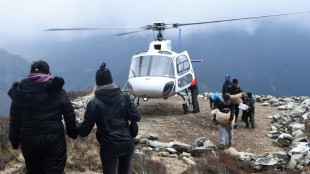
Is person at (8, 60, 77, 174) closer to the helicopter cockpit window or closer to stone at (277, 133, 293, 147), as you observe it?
stone at (277, 133, 293, 147)

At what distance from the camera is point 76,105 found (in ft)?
42.5

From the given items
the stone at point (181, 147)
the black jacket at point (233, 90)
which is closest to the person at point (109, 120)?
the stone at point (181, 147)

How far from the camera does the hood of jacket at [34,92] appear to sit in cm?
368

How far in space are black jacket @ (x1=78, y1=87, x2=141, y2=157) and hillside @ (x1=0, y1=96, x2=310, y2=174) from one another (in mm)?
1967

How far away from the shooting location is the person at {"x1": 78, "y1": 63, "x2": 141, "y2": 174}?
13.1 ft

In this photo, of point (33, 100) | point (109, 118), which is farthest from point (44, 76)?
point (109, 118)

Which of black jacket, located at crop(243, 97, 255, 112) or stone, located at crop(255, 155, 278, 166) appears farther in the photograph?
black jacket, located at crop(243, 97, 255, 112)

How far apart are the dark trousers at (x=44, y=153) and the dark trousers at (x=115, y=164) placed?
0.48m

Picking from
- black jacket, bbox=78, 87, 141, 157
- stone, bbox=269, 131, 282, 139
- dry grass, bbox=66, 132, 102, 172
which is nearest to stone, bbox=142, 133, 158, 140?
dry grass, bbox=66, 132, 102, 172

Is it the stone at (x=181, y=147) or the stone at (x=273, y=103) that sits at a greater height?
the stone at (x=181, y=147)

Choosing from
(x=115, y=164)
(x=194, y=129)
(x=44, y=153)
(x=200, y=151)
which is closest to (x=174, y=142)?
(x=200, y=151)

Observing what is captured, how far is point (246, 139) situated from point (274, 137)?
4.38 ft

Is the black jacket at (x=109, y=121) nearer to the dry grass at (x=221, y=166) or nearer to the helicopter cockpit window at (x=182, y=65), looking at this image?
the dry grass at (x=221, y=166)

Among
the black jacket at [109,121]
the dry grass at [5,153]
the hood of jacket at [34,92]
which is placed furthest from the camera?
the dry grass at [5,153]
